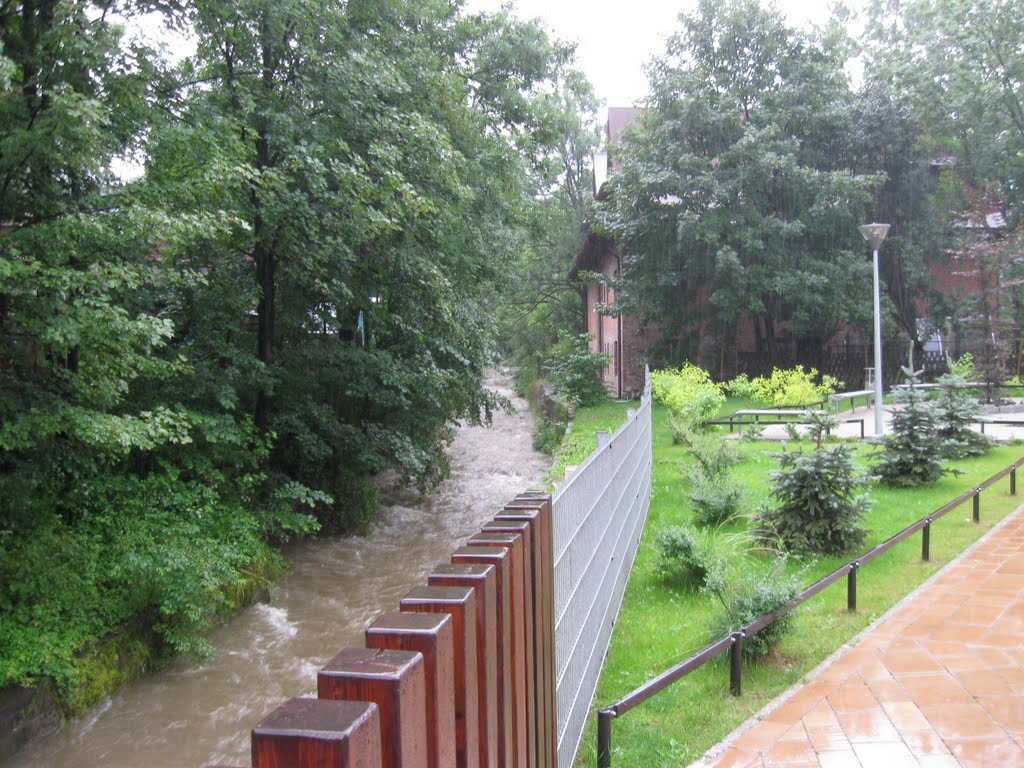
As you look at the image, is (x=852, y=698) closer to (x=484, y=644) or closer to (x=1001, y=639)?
(x=1001, y=639)

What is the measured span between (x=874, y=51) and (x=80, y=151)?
1119 inches

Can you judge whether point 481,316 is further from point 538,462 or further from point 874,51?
point 874,51

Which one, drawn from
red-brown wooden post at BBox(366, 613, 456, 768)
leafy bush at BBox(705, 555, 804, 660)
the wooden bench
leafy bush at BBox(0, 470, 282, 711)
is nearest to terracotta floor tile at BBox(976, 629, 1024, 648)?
leafy bush at BBox(705, 555, 804, 660)

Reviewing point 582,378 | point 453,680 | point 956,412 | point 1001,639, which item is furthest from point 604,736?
point 582,378

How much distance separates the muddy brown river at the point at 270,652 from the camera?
6164mm

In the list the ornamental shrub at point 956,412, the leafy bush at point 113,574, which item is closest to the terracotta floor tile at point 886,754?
the leafy bush at point 113,574

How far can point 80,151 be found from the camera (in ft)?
19.9

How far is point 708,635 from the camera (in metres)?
5.43

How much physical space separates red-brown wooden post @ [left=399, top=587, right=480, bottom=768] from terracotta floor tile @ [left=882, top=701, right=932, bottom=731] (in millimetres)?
3159

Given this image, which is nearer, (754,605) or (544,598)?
(544,598)

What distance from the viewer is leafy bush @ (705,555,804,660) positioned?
4.94 meters

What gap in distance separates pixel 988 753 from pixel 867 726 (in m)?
0.53

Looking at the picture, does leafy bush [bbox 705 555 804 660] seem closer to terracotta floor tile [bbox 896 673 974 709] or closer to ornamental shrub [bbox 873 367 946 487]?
terracotta floor tile [bbox 896 673 974 709]

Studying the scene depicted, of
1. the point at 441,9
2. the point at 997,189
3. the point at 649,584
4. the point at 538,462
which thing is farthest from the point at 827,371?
the point at 649,584
